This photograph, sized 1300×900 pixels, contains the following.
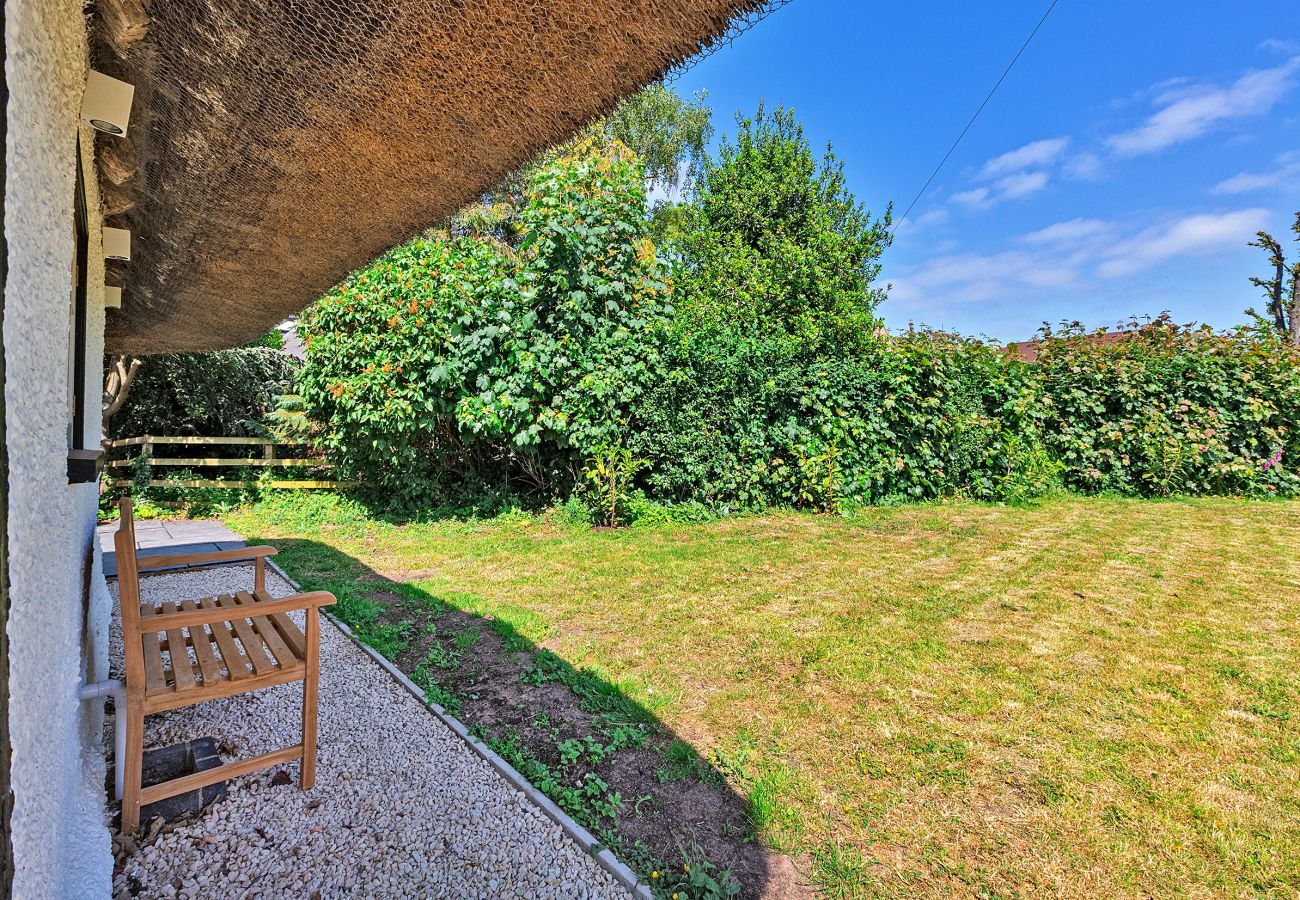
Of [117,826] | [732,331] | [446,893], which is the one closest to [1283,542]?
[732,331]

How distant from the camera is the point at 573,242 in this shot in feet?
21.1

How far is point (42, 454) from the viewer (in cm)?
109

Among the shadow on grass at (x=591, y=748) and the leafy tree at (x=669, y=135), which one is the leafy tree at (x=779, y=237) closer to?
the leafy tree at (x=669, y=135)

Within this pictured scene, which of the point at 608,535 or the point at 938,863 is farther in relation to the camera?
the point at 608,535

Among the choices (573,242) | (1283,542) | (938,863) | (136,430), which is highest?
(573,242)

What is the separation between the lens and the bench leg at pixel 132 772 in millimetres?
1845

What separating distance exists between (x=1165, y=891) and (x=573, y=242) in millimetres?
6375

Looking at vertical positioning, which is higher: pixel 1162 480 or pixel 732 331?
pixel 732 331

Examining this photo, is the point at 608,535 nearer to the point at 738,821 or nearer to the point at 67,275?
the point at 738,821

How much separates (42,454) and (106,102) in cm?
119

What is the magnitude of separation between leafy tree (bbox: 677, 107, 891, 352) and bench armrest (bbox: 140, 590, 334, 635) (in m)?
8.66

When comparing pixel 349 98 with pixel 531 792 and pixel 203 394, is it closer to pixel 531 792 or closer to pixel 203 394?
pixel 531 792

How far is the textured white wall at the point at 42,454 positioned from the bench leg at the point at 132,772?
0.46 ft

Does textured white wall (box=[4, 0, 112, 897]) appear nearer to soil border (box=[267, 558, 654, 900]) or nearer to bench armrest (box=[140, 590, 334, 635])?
bench armrest (box=[140, 590, 334, 635])
